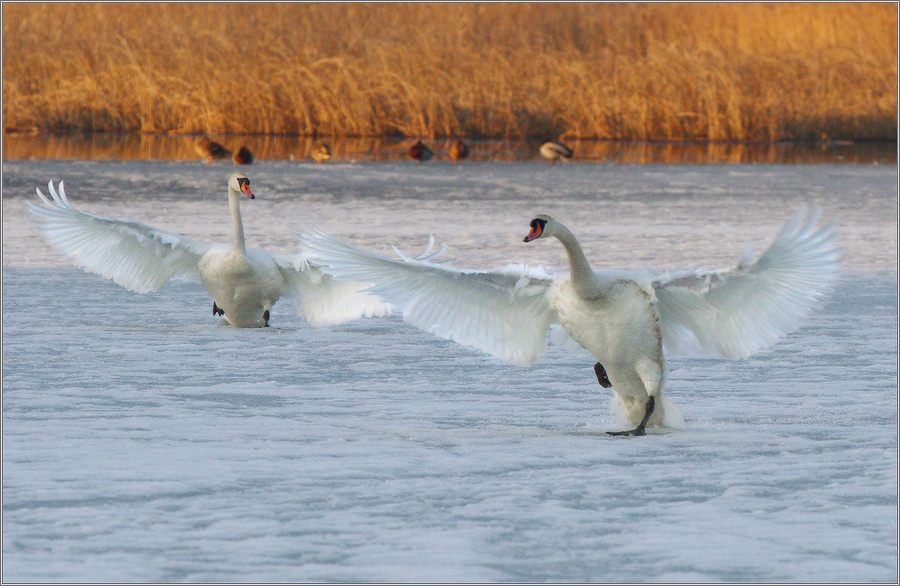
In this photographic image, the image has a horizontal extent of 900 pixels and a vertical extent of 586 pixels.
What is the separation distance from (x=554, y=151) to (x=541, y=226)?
1136 cm

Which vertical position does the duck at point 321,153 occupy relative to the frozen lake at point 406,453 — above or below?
above

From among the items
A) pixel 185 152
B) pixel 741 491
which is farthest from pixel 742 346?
pixel 185 152

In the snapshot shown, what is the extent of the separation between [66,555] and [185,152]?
14.3 meters

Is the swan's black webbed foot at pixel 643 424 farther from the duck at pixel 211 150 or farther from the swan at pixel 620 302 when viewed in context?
the duck at pixel 211 150

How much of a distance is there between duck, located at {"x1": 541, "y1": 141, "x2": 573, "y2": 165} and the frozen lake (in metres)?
7.03

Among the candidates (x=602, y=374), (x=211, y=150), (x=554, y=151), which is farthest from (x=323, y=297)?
(x=554, y=151)

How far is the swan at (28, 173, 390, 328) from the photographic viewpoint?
276 inches

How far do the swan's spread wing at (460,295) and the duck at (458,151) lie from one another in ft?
35.5

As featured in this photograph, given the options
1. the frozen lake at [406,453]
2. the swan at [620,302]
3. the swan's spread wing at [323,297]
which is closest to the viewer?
the frozen lake at [406,453]

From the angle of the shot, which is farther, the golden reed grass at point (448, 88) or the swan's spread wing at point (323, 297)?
the golden reed grass at point (448, 88)

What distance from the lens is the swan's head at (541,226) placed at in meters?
4.61

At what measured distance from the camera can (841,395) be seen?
17.5 feet

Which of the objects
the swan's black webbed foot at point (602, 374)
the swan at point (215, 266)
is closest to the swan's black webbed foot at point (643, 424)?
the swan's black webbed foot at point (602, 374)

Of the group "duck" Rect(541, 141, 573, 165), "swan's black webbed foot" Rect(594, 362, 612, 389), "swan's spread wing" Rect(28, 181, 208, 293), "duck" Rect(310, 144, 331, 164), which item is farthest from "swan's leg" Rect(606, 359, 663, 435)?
"duck" Rect(541, 141, 573, 165)
